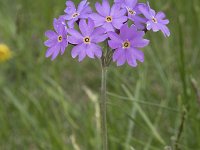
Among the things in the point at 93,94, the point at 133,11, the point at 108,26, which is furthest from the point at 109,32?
the point at 93,94

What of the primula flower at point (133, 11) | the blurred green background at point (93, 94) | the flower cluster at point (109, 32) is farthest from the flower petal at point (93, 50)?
the blurred green background at point (93, 94)

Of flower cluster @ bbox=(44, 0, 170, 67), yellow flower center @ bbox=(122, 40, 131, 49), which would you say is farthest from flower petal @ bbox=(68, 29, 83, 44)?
yellow flower center @ bbox=(122, 40, 131, 49)

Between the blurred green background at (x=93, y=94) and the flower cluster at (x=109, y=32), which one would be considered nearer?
the flower cluster at (x=109, y=32)

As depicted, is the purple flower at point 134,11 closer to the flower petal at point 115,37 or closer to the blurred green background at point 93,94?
the flower petal at point 115,37

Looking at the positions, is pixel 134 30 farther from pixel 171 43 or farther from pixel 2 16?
pixel 2 16

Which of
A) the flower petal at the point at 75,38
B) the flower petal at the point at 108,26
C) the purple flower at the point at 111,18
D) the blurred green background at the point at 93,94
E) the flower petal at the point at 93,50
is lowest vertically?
the blurred green background at the point at 93,94

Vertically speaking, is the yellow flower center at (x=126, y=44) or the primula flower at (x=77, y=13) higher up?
the primula flower at (x=77, y=13)

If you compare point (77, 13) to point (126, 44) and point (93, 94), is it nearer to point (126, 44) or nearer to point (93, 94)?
point (126, 44)

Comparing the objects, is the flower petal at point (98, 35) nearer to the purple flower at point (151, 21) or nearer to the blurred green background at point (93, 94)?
the purple flower at point (151, 21)
